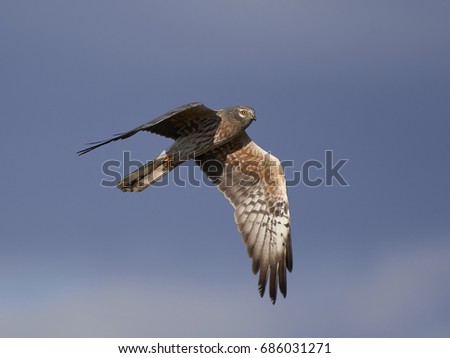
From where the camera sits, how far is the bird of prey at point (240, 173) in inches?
480

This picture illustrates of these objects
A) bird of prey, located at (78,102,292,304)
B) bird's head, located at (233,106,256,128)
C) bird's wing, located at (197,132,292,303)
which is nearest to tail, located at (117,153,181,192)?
bird of prey, located at (78,102,292,304)

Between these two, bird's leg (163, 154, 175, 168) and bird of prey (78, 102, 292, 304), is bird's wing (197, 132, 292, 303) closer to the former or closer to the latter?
bird of prey (78, 102, 292, 304)

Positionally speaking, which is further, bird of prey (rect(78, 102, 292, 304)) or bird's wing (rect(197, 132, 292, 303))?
bird's wing (rect(197, 132, 292, 303))

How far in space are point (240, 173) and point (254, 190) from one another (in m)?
0.39

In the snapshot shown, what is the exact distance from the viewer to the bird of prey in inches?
480

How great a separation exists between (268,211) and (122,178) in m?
2.62

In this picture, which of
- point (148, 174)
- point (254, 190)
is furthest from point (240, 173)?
point (148, 174)

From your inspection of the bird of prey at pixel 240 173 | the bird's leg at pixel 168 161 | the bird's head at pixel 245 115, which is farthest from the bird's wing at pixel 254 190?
the bird's leg at pixel 168 161

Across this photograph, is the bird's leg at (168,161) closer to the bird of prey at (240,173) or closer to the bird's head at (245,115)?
the bird of prey at (240,173)

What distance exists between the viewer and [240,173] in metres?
13.1

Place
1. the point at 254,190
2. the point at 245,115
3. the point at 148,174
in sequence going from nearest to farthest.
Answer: the point at 245,115
the point at 148,174
the point at 254,190

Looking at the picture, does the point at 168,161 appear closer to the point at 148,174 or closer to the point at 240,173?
the point at 148,174

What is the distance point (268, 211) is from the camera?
1292 centimetres
